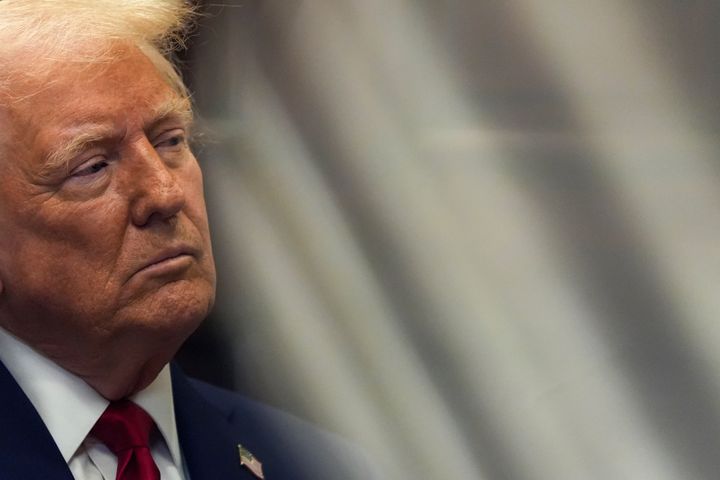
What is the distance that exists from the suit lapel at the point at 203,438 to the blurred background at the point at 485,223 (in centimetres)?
13

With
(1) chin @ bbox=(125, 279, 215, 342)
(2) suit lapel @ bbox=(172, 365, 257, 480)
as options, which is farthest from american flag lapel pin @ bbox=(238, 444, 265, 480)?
(1) chin @ bbox=(125, 279, 215, 342)

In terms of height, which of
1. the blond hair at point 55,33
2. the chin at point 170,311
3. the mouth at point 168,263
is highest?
the blond hair at point 55,33

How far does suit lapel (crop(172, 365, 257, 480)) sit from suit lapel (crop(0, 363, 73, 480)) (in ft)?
0.63

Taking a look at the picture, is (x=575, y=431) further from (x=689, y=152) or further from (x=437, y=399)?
(x=689, y=152)

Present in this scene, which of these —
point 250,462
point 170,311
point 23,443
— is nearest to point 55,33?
point 170,311

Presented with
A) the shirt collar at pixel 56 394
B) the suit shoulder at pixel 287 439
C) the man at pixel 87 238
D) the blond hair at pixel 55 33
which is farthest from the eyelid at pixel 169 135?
the suit shoulder at pixel 287 439

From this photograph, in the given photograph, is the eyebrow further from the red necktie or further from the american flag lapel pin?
the american flag lapel pin

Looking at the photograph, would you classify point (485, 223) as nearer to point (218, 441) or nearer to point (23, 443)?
point (218, 441)

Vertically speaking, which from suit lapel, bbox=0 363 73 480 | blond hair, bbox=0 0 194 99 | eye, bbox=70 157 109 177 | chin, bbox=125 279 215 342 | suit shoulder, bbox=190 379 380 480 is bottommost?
suit shoulder, bbox=190 379 380 480

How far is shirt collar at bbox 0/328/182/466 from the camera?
1216 mm

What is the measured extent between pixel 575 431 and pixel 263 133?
0.63m

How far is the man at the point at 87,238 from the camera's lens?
1.17 metres

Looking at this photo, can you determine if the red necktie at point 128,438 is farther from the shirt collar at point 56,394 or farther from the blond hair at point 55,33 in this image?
the blond hair at point 55,33

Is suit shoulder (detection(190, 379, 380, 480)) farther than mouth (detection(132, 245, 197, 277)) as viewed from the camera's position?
Yes
